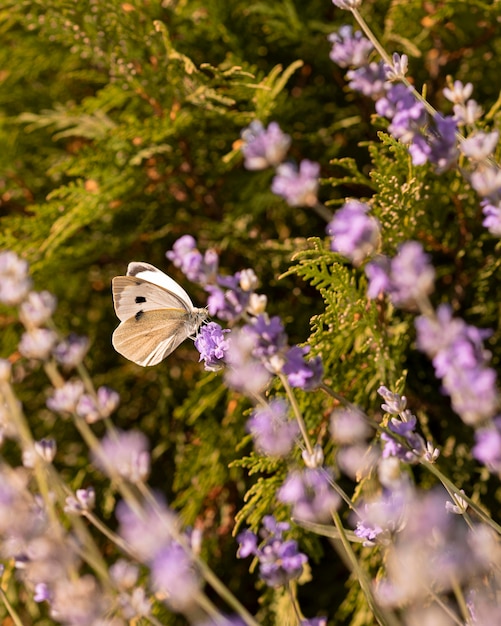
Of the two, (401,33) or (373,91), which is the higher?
(373,91)

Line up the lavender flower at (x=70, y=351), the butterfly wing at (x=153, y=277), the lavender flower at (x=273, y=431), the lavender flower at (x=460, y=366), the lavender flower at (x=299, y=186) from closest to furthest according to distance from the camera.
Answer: the lavender flower at (x=460, y=366) → the lavender flower at (x=299, y=186) → the lavender flower at (x=273, y=431) → the lavender flower at (x=70, y=351) → the butterfly wing at (x=153, y=277)

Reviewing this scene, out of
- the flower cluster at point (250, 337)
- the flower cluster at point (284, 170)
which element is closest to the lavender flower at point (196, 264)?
the flower cluster at point (250, 337)

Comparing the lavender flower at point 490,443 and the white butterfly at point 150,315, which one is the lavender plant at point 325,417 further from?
the white butterfly at point 150,315

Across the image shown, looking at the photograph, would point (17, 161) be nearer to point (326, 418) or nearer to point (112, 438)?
point (326, 418)

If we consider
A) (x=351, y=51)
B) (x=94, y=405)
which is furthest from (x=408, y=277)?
(x=94, y=405)

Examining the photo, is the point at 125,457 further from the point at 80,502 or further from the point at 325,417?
the point at 325,417

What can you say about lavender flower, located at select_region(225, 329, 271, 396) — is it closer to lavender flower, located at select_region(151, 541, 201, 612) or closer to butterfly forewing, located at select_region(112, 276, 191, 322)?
lavender flower, located at select_region(151, 541, 201, 612)

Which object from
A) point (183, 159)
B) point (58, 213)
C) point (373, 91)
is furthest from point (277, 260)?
point (373, 91)

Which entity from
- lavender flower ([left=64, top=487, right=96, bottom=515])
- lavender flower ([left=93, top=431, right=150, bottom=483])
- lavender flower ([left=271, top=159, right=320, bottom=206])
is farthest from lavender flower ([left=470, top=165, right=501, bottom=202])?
lavender flower ([left=64, top=487, right=96, bottom=515])
